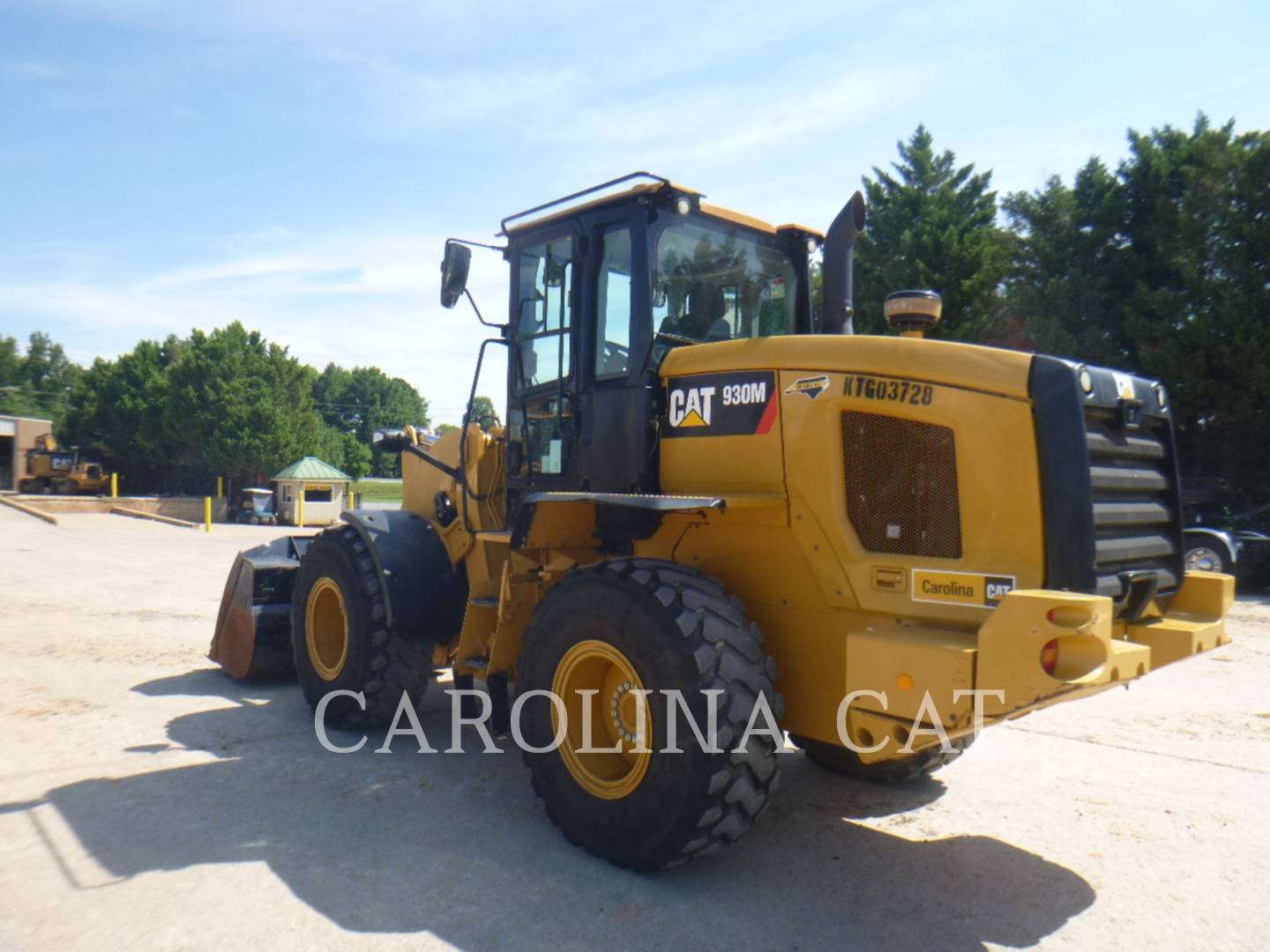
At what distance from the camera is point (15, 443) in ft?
163

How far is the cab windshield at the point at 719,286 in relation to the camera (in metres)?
4.81

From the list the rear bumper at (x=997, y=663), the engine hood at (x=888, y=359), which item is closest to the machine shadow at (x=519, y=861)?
the rear bumper at (x=997, y=663)

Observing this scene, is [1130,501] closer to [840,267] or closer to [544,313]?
[840,267]

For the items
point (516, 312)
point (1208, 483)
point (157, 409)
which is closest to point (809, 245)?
point (516, 312)

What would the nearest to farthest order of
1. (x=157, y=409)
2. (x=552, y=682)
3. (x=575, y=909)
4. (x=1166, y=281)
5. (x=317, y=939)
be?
1. (x=317, y=939)
2. (x=575, y=909)
3. (x=552, y=682)
4. (x=1166, y=281)
5. (x=157, y=409)

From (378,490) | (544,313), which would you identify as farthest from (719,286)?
(378,490)

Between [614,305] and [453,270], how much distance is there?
98 centimetres

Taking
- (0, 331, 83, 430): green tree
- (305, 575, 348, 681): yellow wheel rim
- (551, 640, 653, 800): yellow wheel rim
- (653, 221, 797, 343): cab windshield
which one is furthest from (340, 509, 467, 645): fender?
(0, 331, 83, 430): green tree

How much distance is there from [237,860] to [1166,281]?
22.2 m

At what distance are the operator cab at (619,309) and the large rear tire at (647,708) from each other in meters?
0.78

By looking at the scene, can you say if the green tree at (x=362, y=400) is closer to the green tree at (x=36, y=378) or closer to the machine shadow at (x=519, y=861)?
the green tree at (x=36, y=378)

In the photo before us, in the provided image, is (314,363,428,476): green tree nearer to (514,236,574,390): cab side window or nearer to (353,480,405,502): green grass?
(353,480,405,502): green grass

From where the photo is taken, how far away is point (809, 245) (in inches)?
218

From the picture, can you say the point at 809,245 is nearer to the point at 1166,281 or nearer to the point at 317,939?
the point at 317,939
